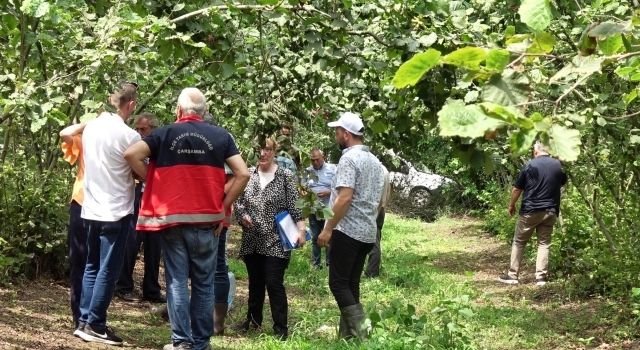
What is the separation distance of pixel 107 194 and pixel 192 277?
0.82m

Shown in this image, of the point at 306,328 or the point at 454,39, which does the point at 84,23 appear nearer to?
the point at 454,39

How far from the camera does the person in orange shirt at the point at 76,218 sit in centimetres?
655

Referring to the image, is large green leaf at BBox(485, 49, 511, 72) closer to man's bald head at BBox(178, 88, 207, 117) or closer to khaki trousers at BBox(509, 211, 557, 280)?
man's bald head at BBox(178, 88, 207, 117)

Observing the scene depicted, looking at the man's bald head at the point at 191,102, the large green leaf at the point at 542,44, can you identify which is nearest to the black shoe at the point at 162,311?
the man's bald head at the point at 191,102

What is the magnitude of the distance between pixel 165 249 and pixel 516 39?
12.2ft

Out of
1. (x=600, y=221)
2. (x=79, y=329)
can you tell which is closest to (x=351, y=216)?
(x=79, y=329)

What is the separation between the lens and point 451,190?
81.7 ft

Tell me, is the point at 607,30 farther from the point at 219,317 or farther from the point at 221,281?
the point at 219,317

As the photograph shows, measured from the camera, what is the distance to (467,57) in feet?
7.63

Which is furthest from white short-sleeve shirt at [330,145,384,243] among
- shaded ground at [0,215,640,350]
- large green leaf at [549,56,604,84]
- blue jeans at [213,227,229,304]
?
large green leaf at [549,56,604,84]

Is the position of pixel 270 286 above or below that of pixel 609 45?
below

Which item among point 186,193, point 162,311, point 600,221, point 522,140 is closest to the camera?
point 522,140

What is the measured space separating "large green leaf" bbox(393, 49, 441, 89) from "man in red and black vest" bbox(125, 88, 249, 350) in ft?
12.0

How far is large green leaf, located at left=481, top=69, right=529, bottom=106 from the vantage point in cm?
230
